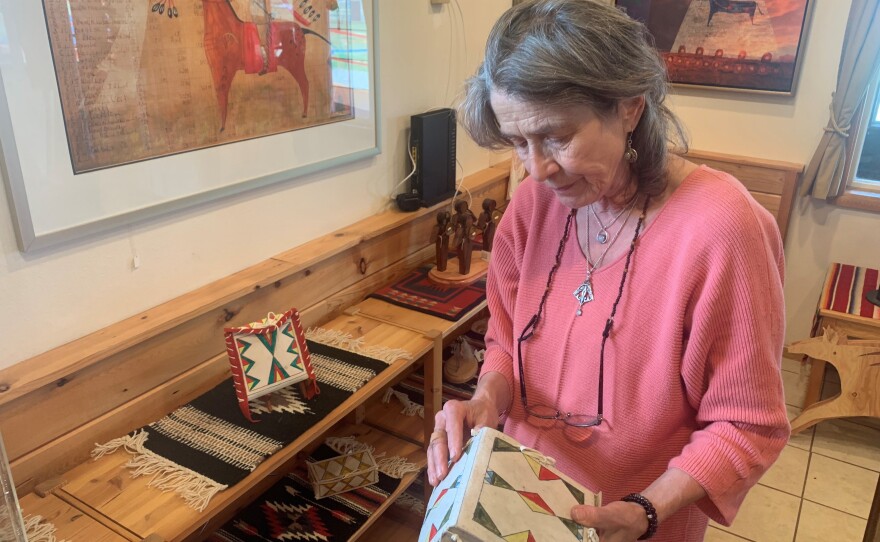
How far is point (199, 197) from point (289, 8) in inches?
21.1

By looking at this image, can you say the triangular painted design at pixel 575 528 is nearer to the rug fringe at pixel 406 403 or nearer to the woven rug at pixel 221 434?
the woven rug at pixel 221 434

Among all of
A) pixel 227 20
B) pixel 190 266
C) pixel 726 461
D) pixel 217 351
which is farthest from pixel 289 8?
pixel 726 461

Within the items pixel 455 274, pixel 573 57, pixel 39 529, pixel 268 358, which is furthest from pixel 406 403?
pixel 573 57

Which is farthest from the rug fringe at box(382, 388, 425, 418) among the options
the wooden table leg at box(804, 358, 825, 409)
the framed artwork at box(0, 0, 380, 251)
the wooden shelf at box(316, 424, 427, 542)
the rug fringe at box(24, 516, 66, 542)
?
the wooden table leg at box(804, 358, 825, 409)

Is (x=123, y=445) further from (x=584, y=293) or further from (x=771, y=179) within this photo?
(x=771, y=179)

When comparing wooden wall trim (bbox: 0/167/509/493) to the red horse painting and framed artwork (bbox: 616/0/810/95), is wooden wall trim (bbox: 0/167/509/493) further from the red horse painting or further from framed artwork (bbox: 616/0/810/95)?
framed artwork (bbox: 616/0/810/95)

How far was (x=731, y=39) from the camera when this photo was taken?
3037 mm

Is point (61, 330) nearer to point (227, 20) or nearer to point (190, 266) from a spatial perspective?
point (190, 266)

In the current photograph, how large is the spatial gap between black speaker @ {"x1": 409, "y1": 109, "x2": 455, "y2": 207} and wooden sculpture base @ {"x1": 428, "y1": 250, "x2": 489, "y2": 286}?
0.75 feet

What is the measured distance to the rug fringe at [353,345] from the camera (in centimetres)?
180

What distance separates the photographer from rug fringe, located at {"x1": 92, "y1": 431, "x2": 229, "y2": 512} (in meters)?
1.29

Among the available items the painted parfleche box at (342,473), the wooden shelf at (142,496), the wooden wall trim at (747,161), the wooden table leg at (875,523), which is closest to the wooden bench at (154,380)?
the wooden shelf at (142,496)

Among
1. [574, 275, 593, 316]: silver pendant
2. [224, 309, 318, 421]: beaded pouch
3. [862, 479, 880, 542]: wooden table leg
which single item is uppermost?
[574, 275, 593, 316]: silver pendant

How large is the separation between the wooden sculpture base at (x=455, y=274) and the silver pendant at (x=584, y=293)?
3.50 feet
